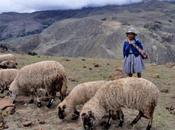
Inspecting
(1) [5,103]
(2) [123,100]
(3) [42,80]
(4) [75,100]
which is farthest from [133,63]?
(1) [5,103]

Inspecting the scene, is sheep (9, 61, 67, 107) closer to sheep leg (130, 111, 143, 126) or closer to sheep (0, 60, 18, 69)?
sheep leg (130, 111, 143, 126)

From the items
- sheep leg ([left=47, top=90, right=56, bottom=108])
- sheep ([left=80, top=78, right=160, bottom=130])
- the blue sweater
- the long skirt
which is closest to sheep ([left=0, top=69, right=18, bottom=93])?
sheep leg ([left=47, top=90, right=56, bottom=108])

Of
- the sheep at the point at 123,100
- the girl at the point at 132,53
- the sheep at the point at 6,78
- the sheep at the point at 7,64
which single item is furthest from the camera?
the sheep at the point at 7,64

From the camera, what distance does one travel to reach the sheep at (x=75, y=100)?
52.3 feet

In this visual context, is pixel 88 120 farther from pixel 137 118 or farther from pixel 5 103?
pixel 5 103

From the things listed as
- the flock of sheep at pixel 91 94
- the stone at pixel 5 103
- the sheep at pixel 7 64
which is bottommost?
the sheep at pixel 7 64

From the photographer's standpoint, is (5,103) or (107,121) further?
(5,103)

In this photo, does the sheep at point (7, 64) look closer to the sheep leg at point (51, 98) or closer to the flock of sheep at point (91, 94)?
the flock of sheep at point (91, 94)

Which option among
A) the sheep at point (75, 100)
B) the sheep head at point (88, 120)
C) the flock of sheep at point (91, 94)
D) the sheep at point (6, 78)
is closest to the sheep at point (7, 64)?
the sheep at point (6, 78)

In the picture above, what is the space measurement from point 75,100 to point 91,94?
0.61 meters

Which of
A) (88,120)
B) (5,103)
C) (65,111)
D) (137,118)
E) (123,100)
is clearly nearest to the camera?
(123,100)

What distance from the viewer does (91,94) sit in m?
16.2

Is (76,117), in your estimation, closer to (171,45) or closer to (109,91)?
(109,91)

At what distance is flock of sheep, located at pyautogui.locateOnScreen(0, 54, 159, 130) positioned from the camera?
14.3m
